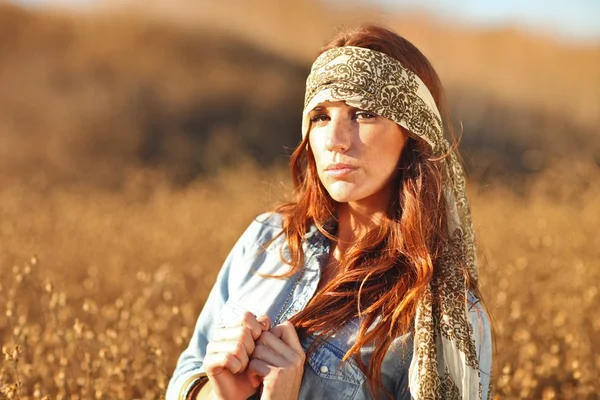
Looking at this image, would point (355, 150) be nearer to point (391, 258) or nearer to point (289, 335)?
point (391, 258)

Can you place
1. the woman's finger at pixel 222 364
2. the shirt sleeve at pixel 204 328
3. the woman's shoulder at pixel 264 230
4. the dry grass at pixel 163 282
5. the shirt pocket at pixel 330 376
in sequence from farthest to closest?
1. the dry grass at pixel 163 282
2. the woman's shoulder at pixel 264 230
3. the shirt sleeve at pixel 204 328
4. the shirt pocket at pixel 330 376
5. the woman's finger at pixel 222 364

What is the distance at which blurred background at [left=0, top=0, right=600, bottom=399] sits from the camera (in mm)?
2994

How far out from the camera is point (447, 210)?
1.94 metres

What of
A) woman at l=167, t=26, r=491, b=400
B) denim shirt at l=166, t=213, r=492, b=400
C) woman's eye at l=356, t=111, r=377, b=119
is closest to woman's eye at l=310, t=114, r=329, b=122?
woman at l=167, t=26, r=491, b=400

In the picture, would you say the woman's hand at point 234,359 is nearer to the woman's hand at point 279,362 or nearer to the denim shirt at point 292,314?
the woman's hand at point 279,362

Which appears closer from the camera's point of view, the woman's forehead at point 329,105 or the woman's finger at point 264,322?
the woman's finger at point 264,322

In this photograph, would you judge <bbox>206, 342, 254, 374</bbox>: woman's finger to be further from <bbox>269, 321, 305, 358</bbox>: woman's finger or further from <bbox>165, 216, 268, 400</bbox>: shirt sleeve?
<bbox>165, 216, 268, 400</bbox>: shirt sleeve

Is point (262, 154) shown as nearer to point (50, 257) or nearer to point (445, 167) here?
point (50, 257)

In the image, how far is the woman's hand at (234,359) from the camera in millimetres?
1705

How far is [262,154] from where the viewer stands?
1023cm

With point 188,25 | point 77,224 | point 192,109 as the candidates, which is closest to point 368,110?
point 77,224

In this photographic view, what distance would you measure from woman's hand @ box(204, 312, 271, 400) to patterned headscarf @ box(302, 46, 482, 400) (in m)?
0.38

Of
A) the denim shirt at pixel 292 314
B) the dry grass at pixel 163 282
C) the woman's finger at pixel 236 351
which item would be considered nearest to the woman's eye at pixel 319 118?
the denim shirt at pixel 292 314

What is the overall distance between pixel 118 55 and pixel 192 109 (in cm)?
160
